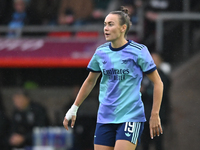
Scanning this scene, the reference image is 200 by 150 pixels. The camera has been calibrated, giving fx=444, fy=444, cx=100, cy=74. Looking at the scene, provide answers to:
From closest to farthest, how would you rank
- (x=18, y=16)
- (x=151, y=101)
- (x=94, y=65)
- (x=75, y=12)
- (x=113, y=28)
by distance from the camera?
(x=113, y=28) → (x=94, y=65) → (x=151, y=101) → (x=75, y=12) → (x=18, y=16)

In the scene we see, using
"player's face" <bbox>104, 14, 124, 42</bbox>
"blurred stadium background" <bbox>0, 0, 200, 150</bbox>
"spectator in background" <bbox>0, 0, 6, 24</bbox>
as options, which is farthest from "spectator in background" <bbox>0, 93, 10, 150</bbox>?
"player's face" <bbox>104, 14, 124, 42</bbox>

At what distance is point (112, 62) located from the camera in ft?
15.2

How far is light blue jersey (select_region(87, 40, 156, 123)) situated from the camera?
14.9 feet

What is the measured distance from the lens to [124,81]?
4559mm

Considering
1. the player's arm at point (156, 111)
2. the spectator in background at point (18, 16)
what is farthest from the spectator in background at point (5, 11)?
the player's arm at point (156, 111)

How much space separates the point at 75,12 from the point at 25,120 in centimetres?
296

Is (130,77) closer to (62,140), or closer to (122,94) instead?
(122,94)

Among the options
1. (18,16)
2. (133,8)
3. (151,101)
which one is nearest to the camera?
(151,101)

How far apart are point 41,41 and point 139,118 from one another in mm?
5962

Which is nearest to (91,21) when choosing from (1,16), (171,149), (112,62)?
(1,16)

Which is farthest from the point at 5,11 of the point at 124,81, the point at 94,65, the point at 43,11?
the point at 124,81

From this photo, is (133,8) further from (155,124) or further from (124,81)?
(155,124)

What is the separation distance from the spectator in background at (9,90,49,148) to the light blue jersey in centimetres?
510

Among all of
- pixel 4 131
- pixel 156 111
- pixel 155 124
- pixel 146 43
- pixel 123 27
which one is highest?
pixel 123 27
